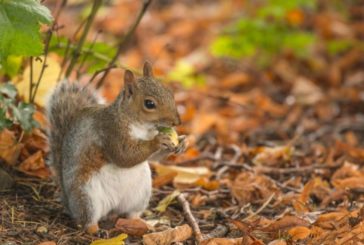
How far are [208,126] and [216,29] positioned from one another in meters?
2.57

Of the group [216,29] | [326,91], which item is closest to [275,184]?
[326,91]

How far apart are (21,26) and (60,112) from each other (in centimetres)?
59

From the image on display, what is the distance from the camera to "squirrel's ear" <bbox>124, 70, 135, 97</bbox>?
3.15m

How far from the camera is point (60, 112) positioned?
344 centimetres

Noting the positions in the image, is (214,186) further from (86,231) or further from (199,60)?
(199,60)

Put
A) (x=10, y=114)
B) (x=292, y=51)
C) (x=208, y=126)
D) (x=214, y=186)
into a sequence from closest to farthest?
1. (x=10, y=114)
2. (x=214, y=186)
3. (x=208, y=126)
4. (x=292, y=51)

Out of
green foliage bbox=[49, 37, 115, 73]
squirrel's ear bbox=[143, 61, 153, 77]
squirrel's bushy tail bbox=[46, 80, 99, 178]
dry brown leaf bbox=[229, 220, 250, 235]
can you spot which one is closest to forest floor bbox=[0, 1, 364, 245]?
dry brown leaf bbox=[229, 220, 250, 235]

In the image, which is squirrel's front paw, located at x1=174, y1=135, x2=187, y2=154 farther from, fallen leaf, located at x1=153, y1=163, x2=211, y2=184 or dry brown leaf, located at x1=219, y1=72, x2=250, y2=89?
dry brown leaf, located at x1=219, y1=72, x2=250, y2=89

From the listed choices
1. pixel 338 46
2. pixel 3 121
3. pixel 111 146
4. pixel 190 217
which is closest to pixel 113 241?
pixel 111 146

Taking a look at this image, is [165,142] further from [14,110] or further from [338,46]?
[338,46]

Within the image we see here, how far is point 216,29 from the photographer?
25.9 feet

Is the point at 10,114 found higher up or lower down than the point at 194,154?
higher up

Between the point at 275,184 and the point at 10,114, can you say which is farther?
the point at 275,184

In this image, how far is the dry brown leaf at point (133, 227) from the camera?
10.8 feet
